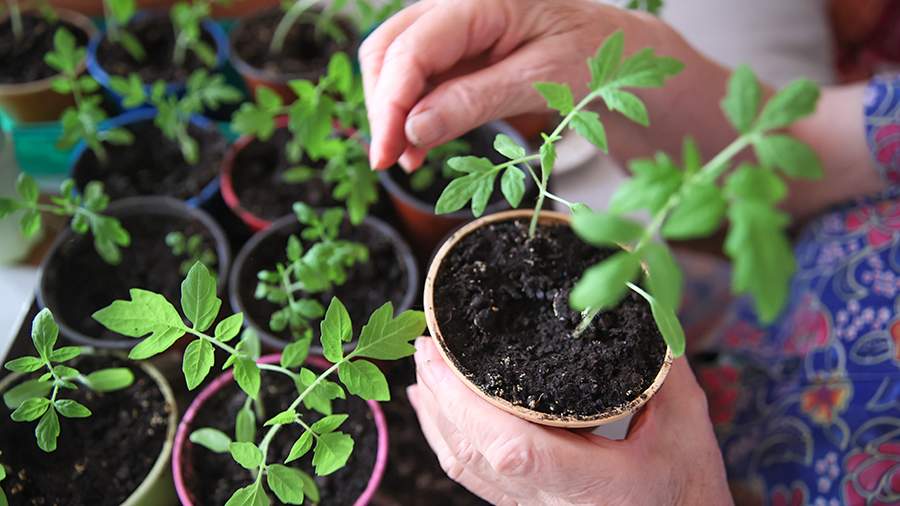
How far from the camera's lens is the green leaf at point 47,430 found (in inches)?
25.2

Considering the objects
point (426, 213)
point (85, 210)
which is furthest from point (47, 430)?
point (426, 213)

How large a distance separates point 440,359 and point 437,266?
99 millimetres

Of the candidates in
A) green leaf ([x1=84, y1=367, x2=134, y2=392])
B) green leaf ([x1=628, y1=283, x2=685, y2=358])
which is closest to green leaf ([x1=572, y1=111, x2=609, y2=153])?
green leaf ([x1=628, y1=283, x2=685, y2=358])

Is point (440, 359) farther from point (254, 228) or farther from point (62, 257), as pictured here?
point (62, 257)

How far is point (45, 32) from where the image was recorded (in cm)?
142

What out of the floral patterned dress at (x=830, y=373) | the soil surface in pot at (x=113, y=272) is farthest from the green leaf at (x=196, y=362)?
the floral patterned dress at (x=830, y=373)

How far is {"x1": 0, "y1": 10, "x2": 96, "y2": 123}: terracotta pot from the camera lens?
1269mm

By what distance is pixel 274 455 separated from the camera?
0.89 meters

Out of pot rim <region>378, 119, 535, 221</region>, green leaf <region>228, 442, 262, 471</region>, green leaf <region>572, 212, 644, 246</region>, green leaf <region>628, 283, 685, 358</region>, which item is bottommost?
pot rim <region>378, 119, 535, 221</region>

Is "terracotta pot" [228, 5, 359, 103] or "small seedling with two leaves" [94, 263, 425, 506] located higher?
"small seedling with two leaves" [94, 263, 425, 506]

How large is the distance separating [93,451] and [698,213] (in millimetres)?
785

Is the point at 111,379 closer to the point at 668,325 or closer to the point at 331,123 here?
the point at 331,123

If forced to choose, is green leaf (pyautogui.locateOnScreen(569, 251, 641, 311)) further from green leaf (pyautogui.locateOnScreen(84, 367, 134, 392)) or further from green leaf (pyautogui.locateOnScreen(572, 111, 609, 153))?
green leaf (pyautogui.locateOnScreen(84, 367, 134, 392))

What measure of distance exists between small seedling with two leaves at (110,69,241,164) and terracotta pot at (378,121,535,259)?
336 mm
